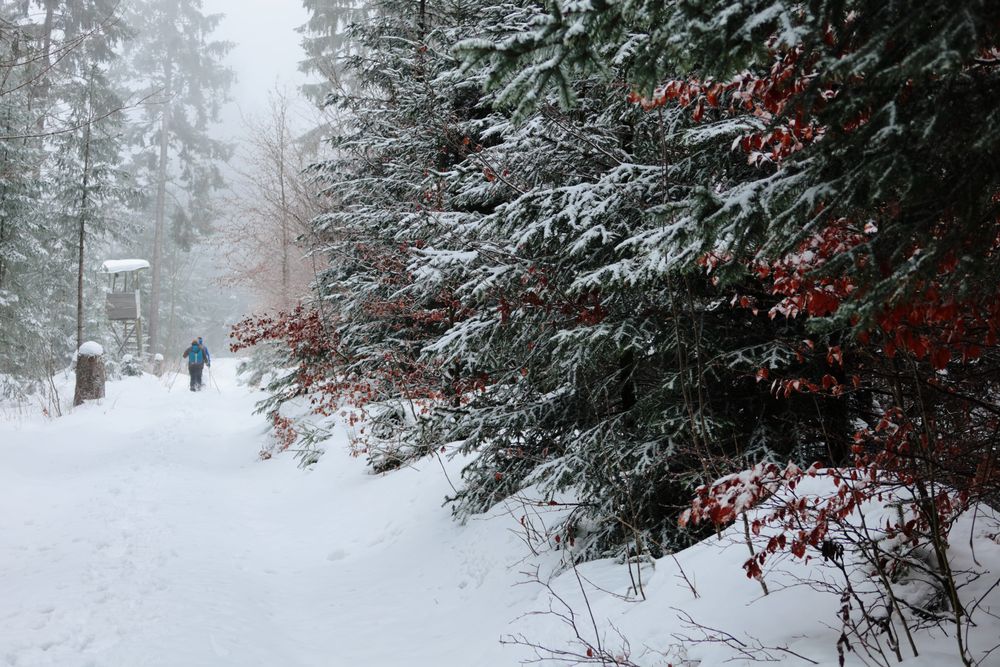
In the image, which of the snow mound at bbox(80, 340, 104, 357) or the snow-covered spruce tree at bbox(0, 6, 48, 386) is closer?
the snow-covered spruce tree at bbox(0, 6, 48, 386)

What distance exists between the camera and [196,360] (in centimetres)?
2336

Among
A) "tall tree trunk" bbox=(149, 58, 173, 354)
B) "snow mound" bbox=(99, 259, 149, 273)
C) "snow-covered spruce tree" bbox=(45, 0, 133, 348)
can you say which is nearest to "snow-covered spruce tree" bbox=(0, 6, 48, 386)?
"snow-covered spruce tree" bbox=(45, 0, 133, 348)

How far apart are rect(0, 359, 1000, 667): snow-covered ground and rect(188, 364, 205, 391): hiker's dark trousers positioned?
11.8 m

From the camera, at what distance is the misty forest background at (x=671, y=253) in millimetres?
2211

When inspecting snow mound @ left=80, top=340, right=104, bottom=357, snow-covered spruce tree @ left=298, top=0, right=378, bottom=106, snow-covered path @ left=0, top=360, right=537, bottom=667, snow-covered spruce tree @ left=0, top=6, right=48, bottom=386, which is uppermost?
snow-covered spruce tree @ left=298, top=0, right=378, bottom=106

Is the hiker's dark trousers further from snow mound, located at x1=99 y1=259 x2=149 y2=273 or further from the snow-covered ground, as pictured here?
the snow-covered ground

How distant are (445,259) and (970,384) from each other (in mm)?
4040

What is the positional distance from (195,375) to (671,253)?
2406 centimetres

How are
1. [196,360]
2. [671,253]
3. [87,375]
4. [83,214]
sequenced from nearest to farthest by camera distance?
[671,253]
[87,375]
[83,214]
[196,360]

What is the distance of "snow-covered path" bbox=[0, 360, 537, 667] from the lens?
4.91m

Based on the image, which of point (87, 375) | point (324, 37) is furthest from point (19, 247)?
point (324, 37)

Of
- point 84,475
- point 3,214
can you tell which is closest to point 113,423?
point 84,475

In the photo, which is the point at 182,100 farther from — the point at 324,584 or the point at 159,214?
the point at 324,584

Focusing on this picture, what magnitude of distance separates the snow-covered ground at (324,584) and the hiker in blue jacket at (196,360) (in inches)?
459
